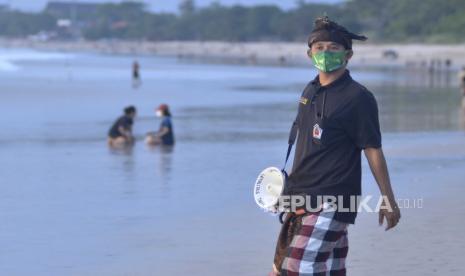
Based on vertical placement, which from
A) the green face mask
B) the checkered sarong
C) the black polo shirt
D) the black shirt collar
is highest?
the green face mask

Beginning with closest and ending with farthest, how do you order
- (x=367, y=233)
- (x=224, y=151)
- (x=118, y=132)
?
(x=367, y=233) → (x=224, y=151) → (x=118, y=132)

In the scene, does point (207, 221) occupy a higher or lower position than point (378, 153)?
lower

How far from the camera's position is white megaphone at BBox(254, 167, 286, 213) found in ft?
17.9

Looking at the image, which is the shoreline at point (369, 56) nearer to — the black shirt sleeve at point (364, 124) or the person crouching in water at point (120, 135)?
the person crouching in water at point (120, 135)

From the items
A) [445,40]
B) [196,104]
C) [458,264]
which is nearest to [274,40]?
[445,40]

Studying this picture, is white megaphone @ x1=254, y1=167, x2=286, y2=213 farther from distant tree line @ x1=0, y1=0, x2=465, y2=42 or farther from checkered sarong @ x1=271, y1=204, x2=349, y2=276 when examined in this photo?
distant tree line @ x1=0, y1=0, x2=465, y2=42

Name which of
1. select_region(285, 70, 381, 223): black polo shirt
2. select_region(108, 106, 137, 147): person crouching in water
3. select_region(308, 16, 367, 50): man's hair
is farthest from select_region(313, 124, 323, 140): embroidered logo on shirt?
select_region(108, 106, 137, 147): person crouching in water

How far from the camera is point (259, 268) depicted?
775cm

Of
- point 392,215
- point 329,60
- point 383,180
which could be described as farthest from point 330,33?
point 392,215

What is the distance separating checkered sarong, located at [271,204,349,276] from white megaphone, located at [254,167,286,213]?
0.40 ft

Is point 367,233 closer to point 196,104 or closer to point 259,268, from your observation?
point 259,268

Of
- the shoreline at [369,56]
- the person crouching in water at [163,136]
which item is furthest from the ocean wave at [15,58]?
the person crouching in water at [163,136]

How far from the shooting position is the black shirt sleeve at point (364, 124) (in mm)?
5309

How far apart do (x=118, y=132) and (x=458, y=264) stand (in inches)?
433
